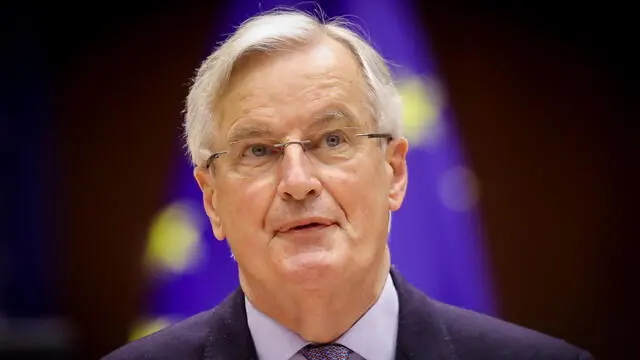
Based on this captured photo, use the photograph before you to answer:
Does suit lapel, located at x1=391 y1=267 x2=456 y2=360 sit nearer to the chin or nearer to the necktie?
the necktie

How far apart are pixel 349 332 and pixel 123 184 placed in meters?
2.55

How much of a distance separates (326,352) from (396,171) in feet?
1.97

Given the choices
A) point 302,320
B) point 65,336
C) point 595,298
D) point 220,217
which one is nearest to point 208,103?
point 220,217

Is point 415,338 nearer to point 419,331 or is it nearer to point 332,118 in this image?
point 419,331

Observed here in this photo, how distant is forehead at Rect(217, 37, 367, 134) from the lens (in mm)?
2246

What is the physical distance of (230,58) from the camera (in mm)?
2332

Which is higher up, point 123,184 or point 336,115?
point 336,115

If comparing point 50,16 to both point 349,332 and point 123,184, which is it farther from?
point 349,332

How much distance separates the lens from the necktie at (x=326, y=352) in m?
2.26

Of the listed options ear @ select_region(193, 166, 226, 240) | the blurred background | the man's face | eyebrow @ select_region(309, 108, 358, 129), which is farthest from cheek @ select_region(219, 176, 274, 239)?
the blurred background

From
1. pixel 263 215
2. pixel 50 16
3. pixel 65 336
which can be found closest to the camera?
pixel 263 215

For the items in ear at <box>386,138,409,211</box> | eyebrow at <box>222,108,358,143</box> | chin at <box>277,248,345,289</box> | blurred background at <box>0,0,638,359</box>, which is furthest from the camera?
blurred background at <box>0,0,638,359</box>

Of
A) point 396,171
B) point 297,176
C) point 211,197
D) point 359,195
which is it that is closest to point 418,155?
point 396,171

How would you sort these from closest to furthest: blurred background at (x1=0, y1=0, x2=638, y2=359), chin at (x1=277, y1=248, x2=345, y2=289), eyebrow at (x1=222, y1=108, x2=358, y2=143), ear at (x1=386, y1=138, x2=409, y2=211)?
chin at (x1=277, y1=248, x2=345, y2=289) → eyebrow at (x1=222, y1=108, x2=358, y2=143) → ear at (x1=386, y1=138, x2=409, y2=211) → blurred background at (x1=0, y1=0, x2=638, y2=359)
